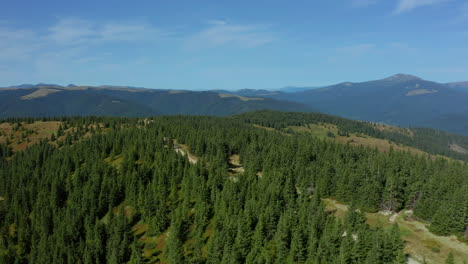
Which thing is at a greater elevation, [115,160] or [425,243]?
[115,160]

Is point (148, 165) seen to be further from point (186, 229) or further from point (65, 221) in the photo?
point (186, 229)

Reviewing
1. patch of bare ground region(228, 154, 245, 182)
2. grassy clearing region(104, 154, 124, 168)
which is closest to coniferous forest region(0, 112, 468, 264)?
grassy clearing region(104, 154, 124, 168)

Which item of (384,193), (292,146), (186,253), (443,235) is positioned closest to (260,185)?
(186,253)

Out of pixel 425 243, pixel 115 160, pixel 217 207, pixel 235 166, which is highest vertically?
pixel 115 160

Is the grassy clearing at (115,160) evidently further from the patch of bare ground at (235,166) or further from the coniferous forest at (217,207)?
the patch of bare ground at (235,166)

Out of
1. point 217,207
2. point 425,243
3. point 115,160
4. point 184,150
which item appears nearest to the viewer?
point 425,243

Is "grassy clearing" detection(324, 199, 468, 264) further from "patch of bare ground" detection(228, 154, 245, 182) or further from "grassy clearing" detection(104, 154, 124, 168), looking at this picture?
"grassy clearing" detection(104, 154, 124, 168)

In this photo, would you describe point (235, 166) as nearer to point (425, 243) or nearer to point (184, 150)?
point (184, 150)

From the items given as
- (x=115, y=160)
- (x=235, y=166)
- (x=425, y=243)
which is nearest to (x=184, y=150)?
(x=235, y=166)

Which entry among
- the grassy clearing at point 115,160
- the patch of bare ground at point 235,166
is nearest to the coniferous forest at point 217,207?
the grassy clearing at point 115,160
